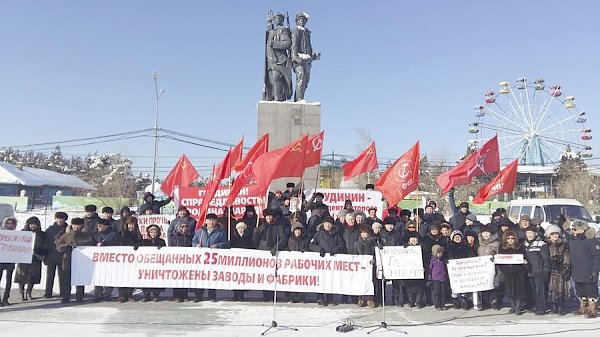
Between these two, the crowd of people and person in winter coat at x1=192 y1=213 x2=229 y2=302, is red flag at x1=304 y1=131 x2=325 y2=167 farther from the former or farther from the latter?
person in winter coat at x1=192 y1=213 x2=229 y2=302

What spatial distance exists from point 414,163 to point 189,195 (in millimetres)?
4778

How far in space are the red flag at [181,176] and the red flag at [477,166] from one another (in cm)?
603

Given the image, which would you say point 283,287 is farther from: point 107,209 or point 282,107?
point 282,107

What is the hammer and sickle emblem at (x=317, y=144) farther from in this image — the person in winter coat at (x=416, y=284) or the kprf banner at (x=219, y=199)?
the person in winter coat at (x=416, y=284)

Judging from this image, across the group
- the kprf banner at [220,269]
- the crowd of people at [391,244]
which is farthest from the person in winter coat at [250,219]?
the kprf banner at [220,269]

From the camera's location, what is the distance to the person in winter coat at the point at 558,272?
26.3 feet

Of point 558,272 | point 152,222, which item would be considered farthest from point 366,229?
point 152,222

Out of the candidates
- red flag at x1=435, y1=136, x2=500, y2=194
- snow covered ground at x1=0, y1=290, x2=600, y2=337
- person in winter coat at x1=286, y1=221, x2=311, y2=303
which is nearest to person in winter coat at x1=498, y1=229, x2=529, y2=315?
snow covered ground at x1=0, y1=290, x2=600, y2=337

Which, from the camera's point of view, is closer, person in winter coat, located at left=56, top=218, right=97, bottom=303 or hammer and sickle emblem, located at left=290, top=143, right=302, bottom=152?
person in winter coat, located at left=56, top=218, right=97, bottom=303

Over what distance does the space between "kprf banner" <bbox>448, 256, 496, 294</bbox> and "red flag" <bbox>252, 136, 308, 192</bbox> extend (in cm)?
312

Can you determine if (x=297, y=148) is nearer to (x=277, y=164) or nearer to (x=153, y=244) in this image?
(x=277, y=164)

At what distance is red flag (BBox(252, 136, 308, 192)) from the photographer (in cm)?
895

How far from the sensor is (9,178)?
2067 inches

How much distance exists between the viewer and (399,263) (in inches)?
322
